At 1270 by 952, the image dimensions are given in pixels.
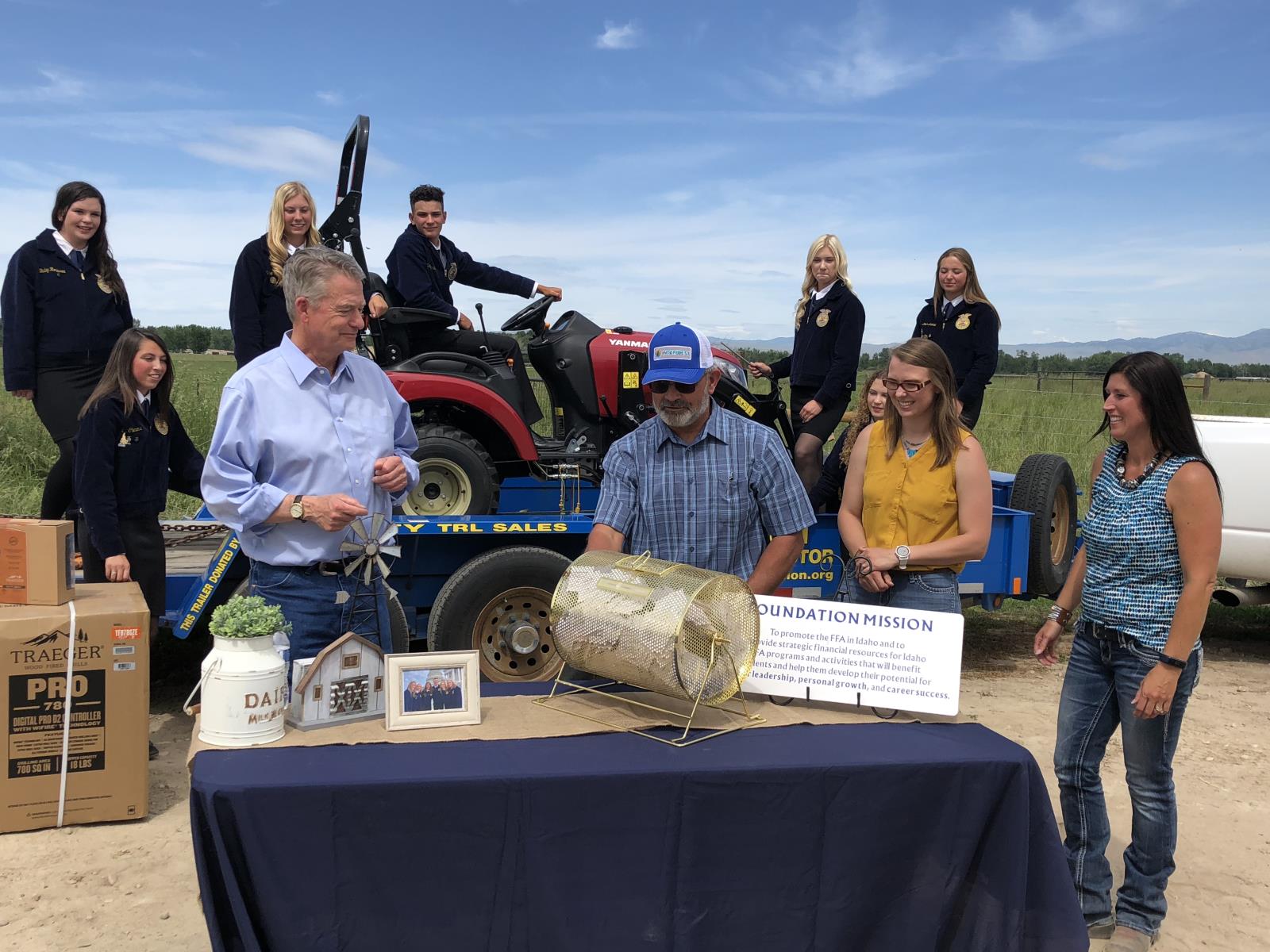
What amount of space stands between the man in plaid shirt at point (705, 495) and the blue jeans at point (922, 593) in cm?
41

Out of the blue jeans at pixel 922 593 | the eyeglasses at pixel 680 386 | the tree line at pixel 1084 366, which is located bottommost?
the blue jeans at pixel 922 593

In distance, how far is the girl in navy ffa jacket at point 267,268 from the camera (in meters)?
4.90

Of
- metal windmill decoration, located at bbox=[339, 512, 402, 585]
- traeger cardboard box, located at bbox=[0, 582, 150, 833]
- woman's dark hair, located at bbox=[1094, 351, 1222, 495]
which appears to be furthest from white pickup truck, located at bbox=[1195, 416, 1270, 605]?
traeger cardboard box, located at bbox=[0, 582, 150, 833]

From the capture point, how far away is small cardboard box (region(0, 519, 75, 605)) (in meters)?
3.84

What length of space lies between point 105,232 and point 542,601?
258 centimetres

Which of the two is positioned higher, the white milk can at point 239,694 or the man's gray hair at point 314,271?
the man's gray hair at point 314,271

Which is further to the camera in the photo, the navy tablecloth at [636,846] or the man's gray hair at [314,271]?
the man's gray hair at [314,271]

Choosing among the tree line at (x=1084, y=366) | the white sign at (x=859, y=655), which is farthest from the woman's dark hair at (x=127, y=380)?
the tree line at (x=1084, y=366)

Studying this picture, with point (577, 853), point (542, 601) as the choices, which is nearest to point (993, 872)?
point (577, 853)

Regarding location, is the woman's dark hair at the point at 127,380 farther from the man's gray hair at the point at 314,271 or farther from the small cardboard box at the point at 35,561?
the man's gray hair at the point at 314,271

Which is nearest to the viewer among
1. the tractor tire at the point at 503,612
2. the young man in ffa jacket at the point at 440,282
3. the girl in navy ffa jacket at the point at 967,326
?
the tractor tire at the point at 503,612

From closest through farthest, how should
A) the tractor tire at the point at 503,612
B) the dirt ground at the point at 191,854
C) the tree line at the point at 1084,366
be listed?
the dirt ground at the point at 191,854
the tractor tire at the point at 503,612
the tree line at the point at 1084,366

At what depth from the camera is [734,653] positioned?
257 cm

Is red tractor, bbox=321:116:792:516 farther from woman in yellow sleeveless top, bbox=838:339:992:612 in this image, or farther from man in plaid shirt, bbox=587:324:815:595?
man in plaid shirt, bbox=587:324:815:595
